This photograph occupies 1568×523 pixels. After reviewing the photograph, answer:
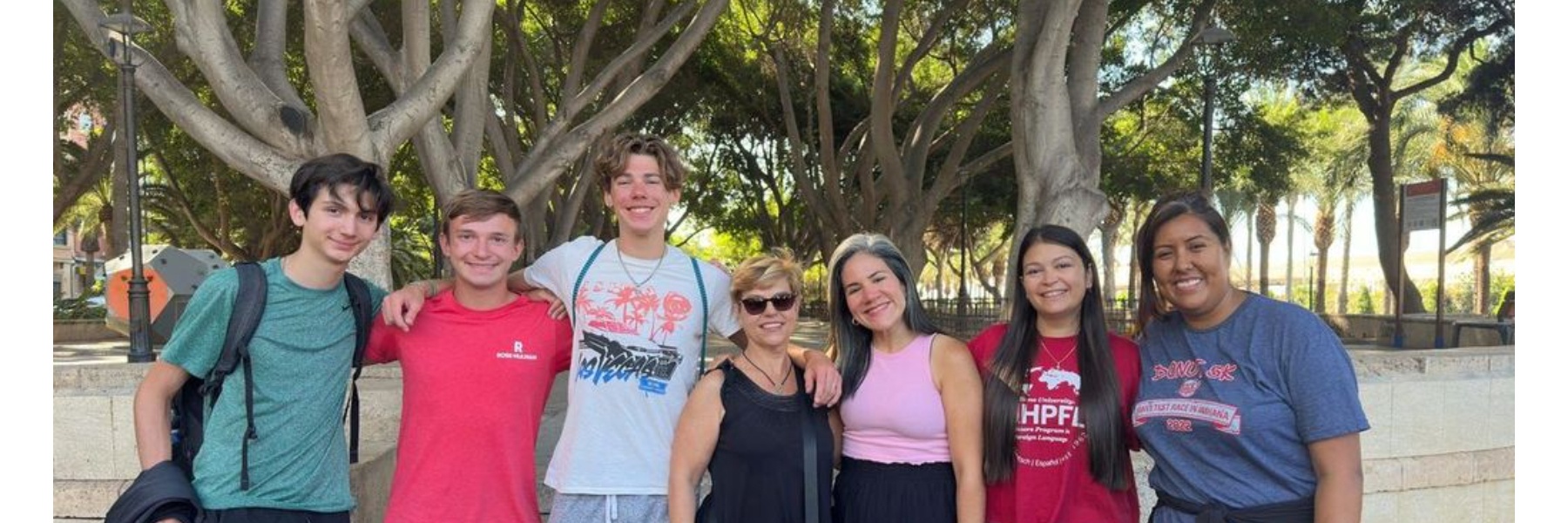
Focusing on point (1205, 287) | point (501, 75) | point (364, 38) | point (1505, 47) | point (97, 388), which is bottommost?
point (97, 388)

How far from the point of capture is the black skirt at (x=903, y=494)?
310cm

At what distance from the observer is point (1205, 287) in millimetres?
2977

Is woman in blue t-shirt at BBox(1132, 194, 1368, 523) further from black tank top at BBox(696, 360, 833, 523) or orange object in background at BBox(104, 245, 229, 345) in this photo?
orange object in background at BBox(104, 245, 229, 345)

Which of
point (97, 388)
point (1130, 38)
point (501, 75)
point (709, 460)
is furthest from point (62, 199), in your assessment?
point (709, 460)

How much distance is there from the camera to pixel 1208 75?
15.4 m

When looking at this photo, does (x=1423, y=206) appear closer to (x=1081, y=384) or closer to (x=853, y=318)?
(x=1081, y=384)

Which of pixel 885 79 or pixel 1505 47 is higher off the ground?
pixel 1505 47

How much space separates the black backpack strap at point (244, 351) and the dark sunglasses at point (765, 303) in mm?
1360

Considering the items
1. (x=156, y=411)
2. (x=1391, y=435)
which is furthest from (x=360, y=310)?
(x=1391, y=435)

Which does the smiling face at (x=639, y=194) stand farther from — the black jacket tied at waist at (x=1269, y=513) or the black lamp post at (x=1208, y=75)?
the black lamp post at (x=1208, y=75)

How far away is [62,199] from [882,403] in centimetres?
2360

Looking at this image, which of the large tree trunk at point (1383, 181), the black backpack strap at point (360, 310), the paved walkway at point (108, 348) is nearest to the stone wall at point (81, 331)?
the paved walkway at point (108, 348)

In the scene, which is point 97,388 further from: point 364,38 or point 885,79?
point 885,79

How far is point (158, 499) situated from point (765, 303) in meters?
1.68
